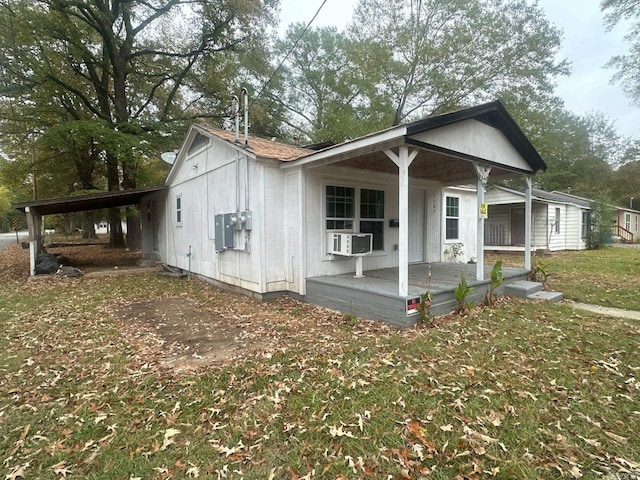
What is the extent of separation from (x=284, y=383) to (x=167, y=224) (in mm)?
10107

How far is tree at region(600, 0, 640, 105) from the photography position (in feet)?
31.4

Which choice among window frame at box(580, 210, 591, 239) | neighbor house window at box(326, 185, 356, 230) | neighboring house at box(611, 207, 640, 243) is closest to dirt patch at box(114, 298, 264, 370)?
neighbor house window at box(326, 185, 356, 230)

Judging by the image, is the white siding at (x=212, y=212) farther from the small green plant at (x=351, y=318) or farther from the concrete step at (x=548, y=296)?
the concrete step at (x=548, y=296)

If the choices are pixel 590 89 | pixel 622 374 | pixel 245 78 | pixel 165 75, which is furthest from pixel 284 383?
pixel 590 89

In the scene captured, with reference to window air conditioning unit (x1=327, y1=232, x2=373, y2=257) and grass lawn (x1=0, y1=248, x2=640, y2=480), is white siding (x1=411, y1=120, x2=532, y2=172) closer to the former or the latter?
window air conditioning unit (x1=327, y1=232, x2=373, y2=257)

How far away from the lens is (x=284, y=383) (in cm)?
306

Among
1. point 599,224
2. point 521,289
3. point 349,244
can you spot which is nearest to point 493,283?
point 521,289

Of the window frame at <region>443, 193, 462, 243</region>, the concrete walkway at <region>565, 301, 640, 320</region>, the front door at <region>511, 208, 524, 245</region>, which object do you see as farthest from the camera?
the front door at <region>511, 208, 524, 245</region>

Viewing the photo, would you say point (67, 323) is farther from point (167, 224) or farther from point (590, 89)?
point (590, 89)

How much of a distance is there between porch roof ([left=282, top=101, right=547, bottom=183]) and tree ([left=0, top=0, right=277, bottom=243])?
35.2ft

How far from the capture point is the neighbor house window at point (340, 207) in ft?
21.8

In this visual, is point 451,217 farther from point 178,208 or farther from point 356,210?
point 178,208

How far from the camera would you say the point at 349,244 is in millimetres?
6129

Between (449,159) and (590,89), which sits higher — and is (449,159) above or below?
below
